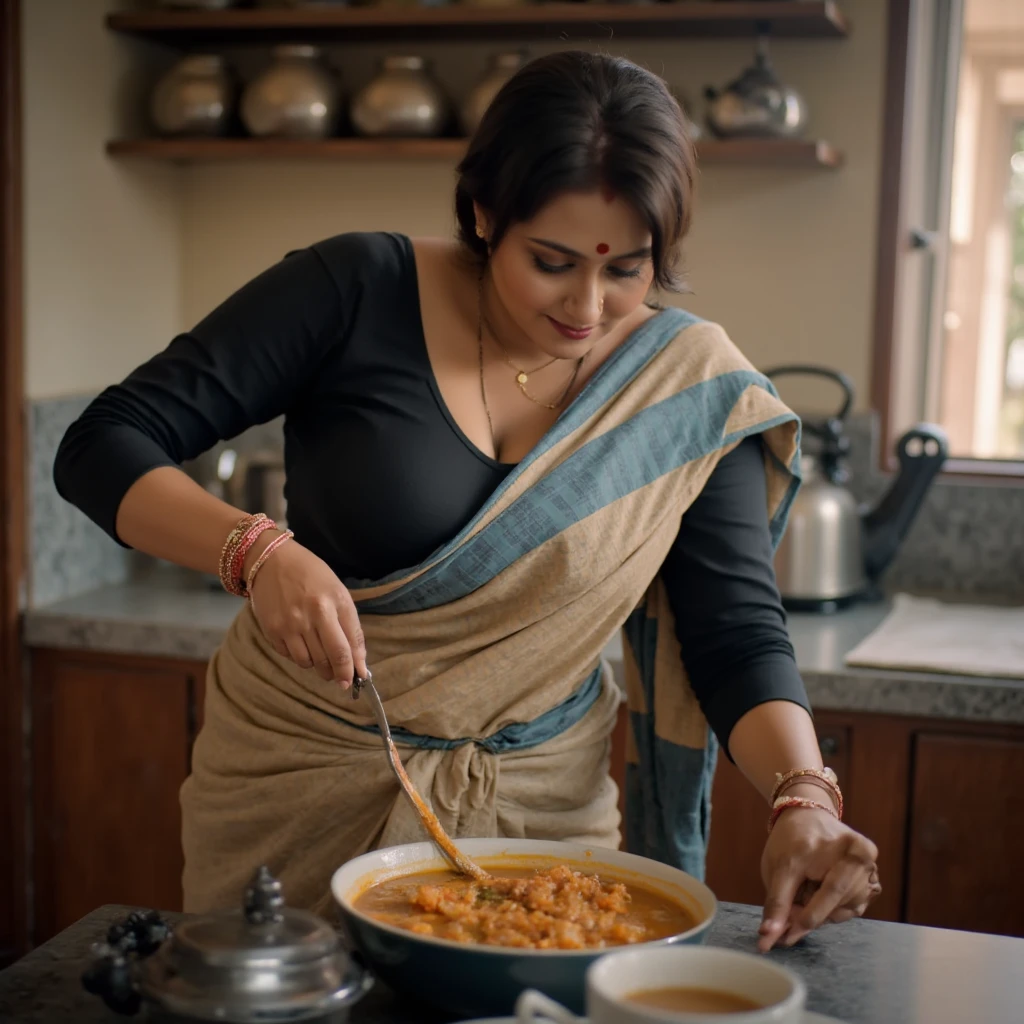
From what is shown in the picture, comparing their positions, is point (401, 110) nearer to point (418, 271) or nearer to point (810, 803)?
point (418, 271)

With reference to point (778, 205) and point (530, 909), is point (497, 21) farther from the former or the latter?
point (530, 909)

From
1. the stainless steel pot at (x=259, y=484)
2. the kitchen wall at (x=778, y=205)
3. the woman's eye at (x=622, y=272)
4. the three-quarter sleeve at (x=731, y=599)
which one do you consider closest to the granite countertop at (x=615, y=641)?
the stainless steel pot at (x=259, y=484)

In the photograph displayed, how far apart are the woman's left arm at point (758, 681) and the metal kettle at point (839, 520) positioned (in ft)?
3.01

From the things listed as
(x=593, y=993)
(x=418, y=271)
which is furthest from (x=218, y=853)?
(x=593, y=993)

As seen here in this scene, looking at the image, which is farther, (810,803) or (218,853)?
(218,853)

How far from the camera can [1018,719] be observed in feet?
6.65

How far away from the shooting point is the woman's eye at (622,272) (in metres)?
1.31

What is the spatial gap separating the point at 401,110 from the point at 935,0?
105cm

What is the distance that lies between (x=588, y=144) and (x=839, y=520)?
1263 mm

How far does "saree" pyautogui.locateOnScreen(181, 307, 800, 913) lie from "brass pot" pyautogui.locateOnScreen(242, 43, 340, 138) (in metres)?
1.39

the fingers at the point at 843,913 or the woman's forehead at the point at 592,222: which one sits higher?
the woman's forehead at the point at 592,222

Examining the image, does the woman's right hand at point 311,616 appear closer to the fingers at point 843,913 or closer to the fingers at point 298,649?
the fingers at point 298,649

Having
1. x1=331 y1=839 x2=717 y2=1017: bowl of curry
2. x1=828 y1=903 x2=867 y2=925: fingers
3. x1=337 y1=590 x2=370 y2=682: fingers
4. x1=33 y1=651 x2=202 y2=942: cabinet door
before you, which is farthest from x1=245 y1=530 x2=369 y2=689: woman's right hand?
x1=33 y1=651 x2=202 y2=942: cabinet door

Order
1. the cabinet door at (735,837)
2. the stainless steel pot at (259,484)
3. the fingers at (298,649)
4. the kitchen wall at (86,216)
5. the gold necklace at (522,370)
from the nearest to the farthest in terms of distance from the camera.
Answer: the fingers at (298,649) → the gold necklace at (522,370) → the cabinet door at (735,837) → the kitchen wall at (86,216) → the stainless steel pot at (259,484)
